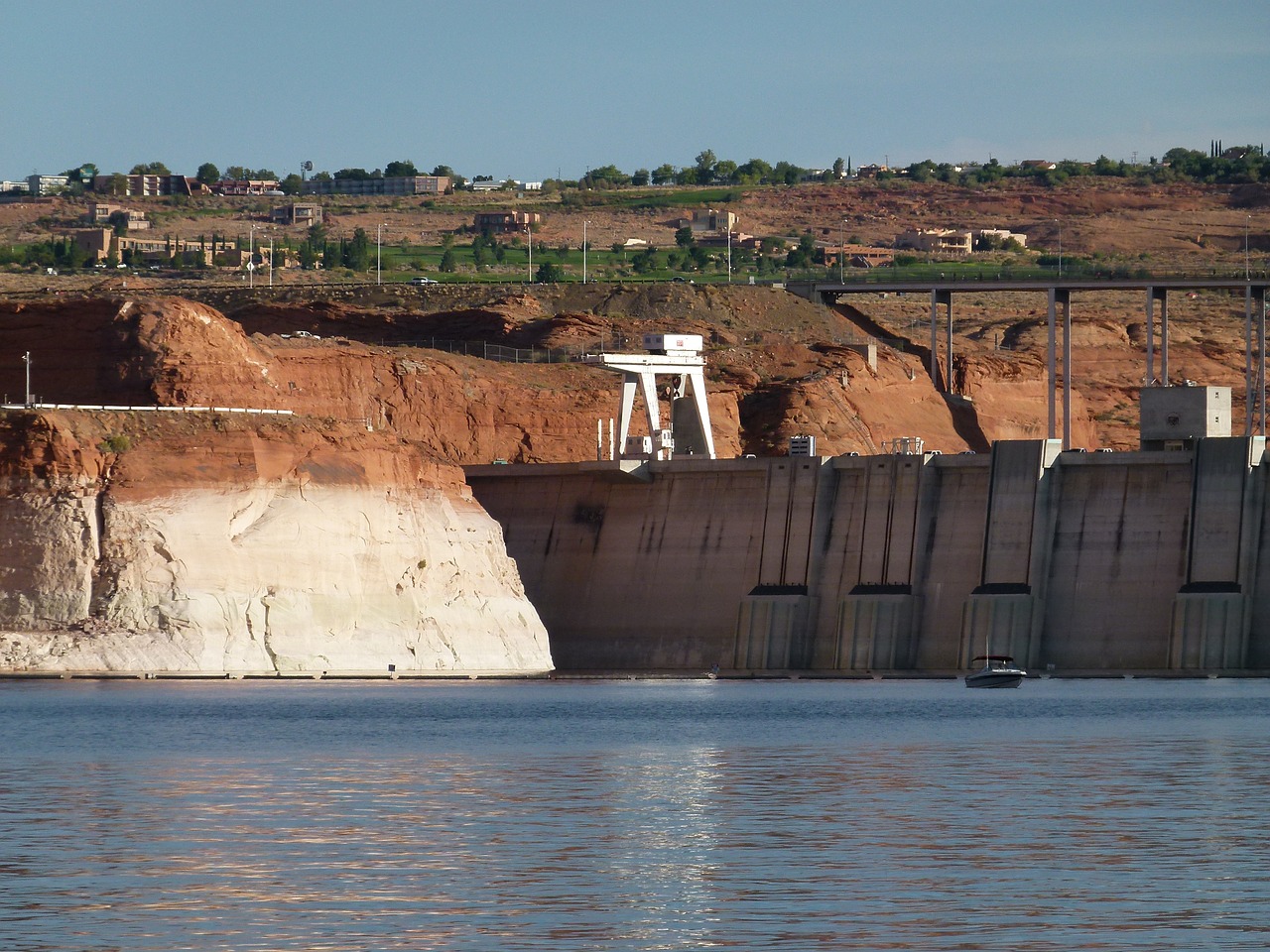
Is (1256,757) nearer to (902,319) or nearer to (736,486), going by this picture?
(736,486)

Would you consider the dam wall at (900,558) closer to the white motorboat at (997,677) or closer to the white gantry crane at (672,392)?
the white gantry crane at (672,392)

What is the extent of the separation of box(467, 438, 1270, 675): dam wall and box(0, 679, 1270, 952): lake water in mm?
24738

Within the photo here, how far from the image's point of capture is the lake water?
106ft

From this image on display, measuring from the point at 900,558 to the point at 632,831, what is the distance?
219 feet

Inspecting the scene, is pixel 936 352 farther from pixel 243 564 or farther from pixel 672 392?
pixel 243 564

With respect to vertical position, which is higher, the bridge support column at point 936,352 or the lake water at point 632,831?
the bridge support column at point 936,352

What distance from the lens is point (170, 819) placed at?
44.8 meters

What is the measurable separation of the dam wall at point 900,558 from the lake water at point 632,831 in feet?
81.2

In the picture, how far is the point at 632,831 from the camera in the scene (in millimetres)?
42875

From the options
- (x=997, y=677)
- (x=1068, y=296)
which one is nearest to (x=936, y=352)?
(x=1068, y=296)

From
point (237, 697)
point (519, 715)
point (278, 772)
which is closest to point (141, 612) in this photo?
point (237, 697)

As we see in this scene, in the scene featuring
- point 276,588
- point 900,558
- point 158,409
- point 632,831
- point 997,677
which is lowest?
point 997,677

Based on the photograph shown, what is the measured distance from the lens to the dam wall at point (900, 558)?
100438 mm

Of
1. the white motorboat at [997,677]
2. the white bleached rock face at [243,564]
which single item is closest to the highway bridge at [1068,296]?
the white motorboat at [997,677]
